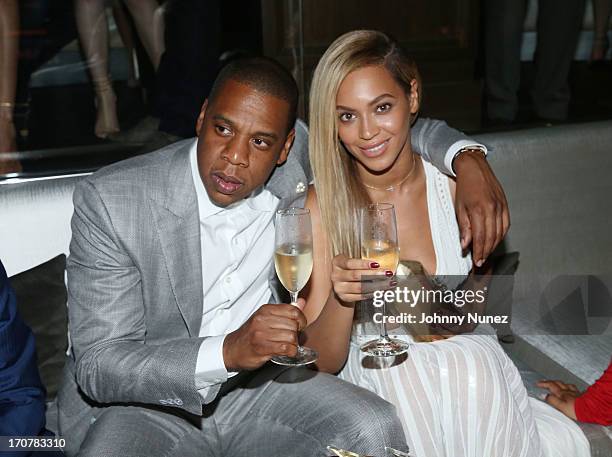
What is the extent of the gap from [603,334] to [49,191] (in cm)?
162

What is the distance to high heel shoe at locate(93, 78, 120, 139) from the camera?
3.41 meters

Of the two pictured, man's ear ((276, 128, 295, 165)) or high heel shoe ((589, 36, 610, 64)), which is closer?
man's ear ((276, 128, 295, 165))

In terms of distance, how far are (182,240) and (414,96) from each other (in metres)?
0.68

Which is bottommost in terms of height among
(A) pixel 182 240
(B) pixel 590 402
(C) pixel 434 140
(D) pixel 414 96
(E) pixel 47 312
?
(B) pixel 590 402

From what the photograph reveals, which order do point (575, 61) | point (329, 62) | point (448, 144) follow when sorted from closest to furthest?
point (329, 62), point (448, 144), point (575, 61)

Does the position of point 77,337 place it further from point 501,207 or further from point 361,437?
point 501,207

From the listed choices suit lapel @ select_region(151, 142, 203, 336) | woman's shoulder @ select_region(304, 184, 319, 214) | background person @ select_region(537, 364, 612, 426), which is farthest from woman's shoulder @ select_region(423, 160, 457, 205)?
suit lapel @ select_region(151, 142, 203, 336)

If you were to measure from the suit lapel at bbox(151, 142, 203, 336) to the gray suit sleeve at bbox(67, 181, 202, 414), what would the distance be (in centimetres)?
8

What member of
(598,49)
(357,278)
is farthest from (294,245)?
(598,49)

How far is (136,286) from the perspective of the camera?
5.55ft

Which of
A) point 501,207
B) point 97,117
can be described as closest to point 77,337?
point 501,207

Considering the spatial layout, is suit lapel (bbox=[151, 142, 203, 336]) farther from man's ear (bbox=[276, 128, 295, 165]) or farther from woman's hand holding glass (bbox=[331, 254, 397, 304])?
woman's hand holding glass (bbox=[331, 254, 397, 304])

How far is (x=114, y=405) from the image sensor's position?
174 cm

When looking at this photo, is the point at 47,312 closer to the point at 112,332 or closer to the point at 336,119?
the point at 112,332
